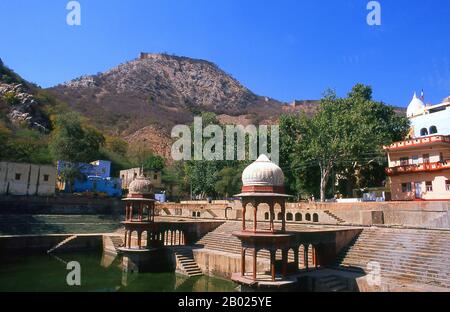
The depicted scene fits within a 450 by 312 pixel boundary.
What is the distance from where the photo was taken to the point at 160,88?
160250 millimetres

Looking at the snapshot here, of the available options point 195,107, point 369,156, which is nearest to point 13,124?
point 369,156

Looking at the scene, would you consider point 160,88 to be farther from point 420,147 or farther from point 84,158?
point 420,147

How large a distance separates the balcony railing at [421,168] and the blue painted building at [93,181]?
4029 centimetres

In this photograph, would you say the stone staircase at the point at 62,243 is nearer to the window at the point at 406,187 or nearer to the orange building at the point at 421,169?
the orange building at the point at 421,169

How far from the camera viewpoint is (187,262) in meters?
26.9

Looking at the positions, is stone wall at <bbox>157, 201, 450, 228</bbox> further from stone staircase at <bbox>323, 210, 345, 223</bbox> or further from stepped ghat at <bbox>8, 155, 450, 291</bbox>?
stepped ghat at <bbox>8, 155, 450, 291</bbox>

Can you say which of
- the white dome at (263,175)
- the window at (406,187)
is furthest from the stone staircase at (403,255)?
the window at (406,187)

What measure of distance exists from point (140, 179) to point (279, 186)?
13637 mm

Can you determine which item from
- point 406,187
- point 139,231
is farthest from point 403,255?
point 406,187

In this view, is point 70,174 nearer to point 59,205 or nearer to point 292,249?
point 59,205

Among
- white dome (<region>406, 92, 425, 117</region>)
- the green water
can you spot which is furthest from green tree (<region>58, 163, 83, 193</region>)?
white dome (<region>406, 92, 425, 117</region>)

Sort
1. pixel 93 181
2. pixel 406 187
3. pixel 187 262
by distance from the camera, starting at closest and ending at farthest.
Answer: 1. pixel 187 262
2. pixel 406 187
3. pixel 93 181

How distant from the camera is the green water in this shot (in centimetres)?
2211

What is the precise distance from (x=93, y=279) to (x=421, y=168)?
2875 centimetres
